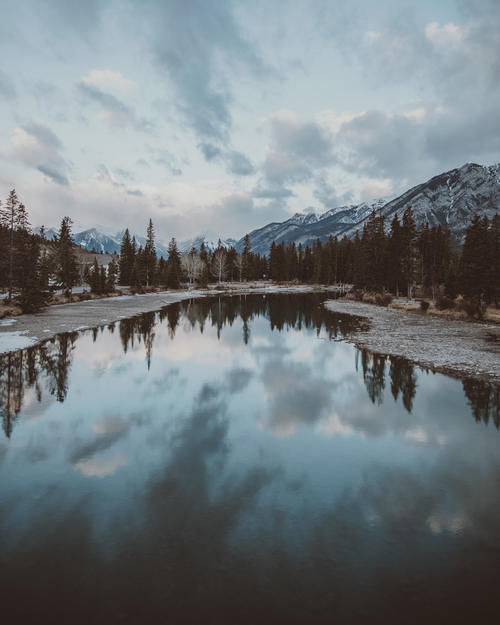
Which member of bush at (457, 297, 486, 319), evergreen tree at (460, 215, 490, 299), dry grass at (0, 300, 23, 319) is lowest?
bush at (457, 297, 486, 319)

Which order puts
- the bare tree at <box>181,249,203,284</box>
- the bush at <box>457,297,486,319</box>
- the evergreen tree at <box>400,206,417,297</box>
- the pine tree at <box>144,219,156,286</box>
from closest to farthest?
the bush at <box>457,297,486,319</box> < the evergreen tree at <box>400,206,417,297</box> < the pine tree at <box>144,219,156,286</box> < the bare tree at <box>181,249,203,284</box>

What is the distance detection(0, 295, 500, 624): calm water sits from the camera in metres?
4.38

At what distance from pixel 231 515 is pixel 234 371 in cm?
1073

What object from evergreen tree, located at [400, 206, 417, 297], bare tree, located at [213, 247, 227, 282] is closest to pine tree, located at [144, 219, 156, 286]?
bare tree, located at [213, 247, 227, 282]

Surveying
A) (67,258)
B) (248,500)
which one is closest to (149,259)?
(67,258)

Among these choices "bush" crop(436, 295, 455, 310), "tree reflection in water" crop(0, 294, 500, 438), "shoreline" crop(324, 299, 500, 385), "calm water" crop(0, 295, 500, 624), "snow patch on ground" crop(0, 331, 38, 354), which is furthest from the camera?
"bush" crop(436, 295, 455, 310)

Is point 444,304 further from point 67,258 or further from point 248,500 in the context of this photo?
point 67,258

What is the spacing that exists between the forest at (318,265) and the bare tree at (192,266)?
0.33m

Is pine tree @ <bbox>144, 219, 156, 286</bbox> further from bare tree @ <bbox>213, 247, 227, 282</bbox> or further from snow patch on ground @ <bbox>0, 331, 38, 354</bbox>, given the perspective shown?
snow patch on ground @ <bbox>0, 331, 38, 354</bbox>

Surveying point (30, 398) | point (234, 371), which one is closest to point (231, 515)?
point (30, 398)

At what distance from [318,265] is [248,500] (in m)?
124

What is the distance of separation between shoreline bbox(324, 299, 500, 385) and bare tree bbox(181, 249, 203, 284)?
276 feet

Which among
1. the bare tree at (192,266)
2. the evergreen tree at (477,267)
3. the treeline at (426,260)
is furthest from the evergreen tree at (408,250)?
the bare tree at (192,266)

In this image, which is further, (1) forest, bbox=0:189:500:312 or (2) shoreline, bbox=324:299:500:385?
(1) forest, bbox=0:189:500:312
